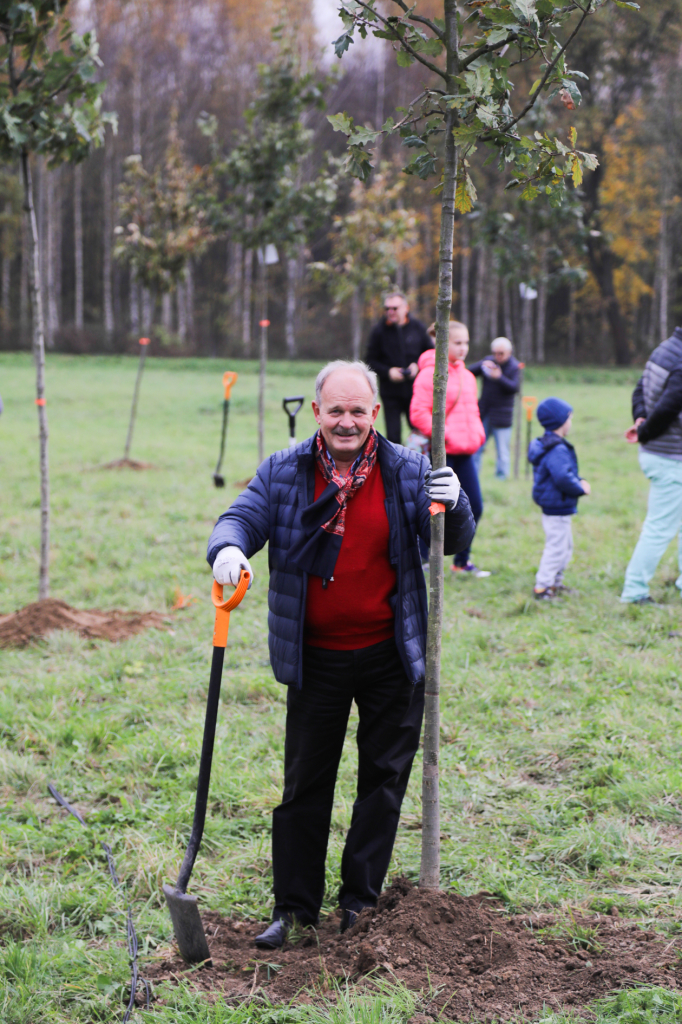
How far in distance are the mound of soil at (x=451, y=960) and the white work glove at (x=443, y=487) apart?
133cm

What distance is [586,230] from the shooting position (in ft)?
40.4

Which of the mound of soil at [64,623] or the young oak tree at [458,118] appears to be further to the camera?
the mound of soil at [64,623]

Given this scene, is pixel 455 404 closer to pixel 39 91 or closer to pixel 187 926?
pixel 39 91

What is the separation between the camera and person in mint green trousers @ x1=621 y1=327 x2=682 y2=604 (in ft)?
18.3

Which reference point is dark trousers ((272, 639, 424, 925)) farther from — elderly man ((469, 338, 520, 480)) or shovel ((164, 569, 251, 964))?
elderly man ((469, 338, 520, 480))

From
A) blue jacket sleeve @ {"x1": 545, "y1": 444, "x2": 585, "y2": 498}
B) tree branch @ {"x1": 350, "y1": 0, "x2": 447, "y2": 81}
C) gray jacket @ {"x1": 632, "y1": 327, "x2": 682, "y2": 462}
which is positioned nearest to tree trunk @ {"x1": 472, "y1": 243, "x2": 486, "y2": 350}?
blue jacket sleeve @ {"x1": 545, "y1": 444, "x2": 585, "y2": 498}

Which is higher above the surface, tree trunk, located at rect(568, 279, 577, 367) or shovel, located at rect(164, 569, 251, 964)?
tree trunk, located at rect(568, 279, 577, 367)

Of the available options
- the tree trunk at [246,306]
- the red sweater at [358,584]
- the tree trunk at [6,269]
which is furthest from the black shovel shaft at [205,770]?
the tree trunk at [246,306]

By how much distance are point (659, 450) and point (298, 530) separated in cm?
395

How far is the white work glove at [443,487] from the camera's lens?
2.53 metres

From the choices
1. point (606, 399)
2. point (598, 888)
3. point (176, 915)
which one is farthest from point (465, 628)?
point (606, 399)

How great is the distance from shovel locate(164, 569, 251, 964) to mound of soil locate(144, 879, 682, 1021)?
0.25 ft

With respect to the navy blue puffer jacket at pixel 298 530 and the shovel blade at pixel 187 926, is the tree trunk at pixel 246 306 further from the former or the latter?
the shovel blade at pixel 187 926

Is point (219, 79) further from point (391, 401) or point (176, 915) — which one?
point (176, 915)
